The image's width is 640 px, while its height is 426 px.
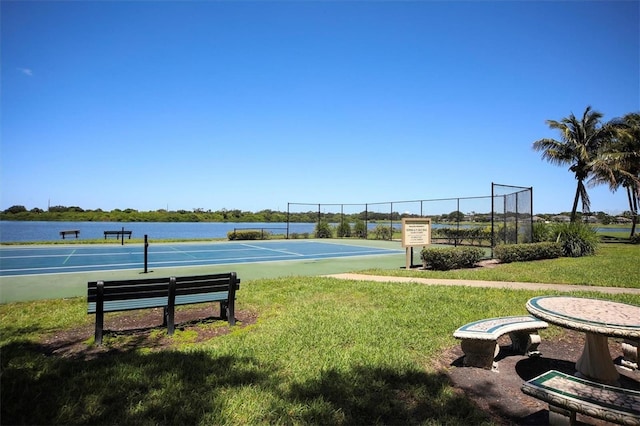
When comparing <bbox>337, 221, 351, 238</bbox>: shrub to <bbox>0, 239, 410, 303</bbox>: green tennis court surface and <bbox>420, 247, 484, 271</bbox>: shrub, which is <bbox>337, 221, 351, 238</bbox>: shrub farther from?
<bbox>420, 247, 484, 271</bbox>: shrub

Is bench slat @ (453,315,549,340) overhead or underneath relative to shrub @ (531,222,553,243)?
underneath

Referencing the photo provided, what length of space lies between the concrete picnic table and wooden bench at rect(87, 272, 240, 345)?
4203mm

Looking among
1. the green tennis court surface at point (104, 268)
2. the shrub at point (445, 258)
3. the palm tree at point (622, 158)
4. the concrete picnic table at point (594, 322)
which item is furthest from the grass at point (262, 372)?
the palm tree at point (622, 158)

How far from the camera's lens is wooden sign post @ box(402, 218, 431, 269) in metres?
12.3

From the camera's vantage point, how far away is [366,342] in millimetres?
4707

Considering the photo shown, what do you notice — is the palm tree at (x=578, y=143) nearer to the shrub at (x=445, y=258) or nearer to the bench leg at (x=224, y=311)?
the shrub at (x=445, y=258)

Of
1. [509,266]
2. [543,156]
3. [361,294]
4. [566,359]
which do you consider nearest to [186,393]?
[566,359]

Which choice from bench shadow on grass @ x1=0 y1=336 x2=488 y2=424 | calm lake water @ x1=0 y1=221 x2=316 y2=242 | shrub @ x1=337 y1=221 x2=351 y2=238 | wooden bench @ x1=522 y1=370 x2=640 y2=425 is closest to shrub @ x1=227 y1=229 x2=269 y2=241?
calm lake water @ x1=0 y1=221 x2=316 y2=242

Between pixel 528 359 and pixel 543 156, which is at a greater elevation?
pixel 543 156

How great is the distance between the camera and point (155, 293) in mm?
5113

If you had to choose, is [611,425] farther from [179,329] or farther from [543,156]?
[543,156]

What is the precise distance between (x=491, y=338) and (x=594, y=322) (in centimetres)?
92

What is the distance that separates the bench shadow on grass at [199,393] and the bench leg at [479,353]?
468mm

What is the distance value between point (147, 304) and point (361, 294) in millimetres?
4130
